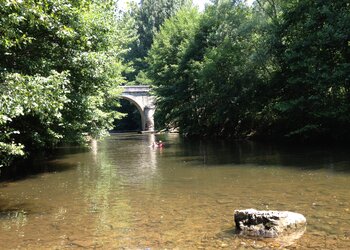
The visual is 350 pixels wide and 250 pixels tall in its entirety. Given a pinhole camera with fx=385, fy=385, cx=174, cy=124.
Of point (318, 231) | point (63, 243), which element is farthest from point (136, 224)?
point (318, 231)

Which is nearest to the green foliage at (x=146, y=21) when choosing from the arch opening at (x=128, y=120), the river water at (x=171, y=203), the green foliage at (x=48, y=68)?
the arch opening at (x=128, y=120)

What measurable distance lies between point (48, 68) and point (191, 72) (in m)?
21.9

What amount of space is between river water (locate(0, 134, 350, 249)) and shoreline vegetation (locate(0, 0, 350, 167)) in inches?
64.4

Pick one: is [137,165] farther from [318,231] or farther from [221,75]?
[221,75]

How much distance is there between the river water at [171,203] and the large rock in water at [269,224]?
0.19 m

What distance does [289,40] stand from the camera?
21.7 meters

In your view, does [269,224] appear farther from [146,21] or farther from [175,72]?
[146,21]

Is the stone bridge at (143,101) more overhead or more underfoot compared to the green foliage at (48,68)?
more overhead

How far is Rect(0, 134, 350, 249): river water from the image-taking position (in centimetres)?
641

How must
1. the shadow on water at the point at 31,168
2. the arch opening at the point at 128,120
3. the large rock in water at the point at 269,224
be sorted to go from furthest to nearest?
1. the arch opening at the point at 128,120
2. the shadow on water at the point at 31,168
3. the large rock in water at the point at 269,224

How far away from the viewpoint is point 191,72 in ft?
107

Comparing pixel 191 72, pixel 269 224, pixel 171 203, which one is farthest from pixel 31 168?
pixel 191 72

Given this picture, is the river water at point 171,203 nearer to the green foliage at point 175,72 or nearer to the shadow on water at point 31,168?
the shadow on water at point 31,168

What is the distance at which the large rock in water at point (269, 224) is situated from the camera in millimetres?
6312
